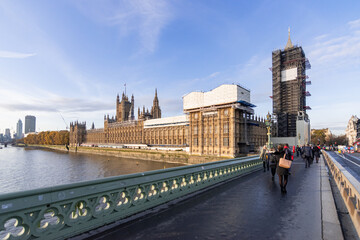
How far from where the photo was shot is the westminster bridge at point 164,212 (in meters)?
3.71

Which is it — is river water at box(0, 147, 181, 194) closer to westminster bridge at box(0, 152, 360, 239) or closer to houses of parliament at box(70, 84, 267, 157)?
houses of parliament at box(70, 84, 267, 157)

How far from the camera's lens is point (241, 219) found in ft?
17.1

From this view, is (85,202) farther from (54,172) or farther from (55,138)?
(55,138)

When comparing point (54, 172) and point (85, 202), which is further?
point (54, 172)

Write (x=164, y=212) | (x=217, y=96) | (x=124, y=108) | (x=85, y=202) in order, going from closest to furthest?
(x=85, y=202) < (x=164, y=212) < (x=217, y=96) < (x=124, y=108)

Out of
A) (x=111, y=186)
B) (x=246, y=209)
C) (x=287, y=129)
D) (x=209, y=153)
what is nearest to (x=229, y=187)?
(x=246, y=209)

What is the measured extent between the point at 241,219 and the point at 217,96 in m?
56.2

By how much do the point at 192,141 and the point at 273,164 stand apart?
5187 centimetres

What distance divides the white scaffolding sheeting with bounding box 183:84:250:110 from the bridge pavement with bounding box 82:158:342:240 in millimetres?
51040

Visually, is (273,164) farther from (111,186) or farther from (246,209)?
(111,186)

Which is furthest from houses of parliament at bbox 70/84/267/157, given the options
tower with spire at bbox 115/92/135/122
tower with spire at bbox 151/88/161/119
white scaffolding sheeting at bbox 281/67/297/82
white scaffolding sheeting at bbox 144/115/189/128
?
tower with spire at bbox 115/92/135/122

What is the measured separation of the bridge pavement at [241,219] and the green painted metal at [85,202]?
0.46 m

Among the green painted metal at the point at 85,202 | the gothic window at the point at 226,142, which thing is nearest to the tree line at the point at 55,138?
the gothic window at the point at 226,142

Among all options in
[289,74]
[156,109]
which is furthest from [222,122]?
[156,109]
